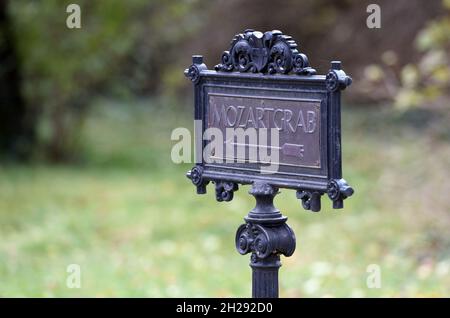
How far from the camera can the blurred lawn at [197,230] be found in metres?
8.27

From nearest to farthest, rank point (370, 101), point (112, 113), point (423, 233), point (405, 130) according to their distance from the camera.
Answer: point (423, 233) → point (405, 130) → point (370, 101) → point (112, 113)

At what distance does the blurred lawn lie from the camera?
8266mm

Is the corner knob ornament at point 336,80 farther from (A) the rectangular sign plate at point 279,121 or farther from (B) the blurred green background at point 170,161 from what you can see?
(B) the blurred green background at point 170,161

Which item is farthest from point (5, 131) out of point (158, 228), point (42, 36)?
point (158, 228)

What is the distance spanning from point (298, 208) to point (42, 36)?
5.98 m

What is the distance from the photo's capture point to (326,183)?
4.50 meters

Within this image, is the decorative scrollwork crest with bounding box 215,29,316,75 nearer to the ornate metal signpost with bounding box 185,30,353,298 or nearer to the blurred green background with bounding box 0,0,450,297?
the ornate metal signpost with bounding box 185,30,353,298

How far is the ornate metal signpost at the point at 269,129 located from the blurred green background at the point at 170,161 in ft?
8.65

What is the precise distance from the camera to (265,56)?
4809 mm

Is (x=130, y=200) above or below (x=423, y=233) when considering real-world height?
above

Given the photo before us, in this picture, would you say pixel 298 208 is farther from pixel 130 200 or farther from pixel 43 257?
pixel 43 257

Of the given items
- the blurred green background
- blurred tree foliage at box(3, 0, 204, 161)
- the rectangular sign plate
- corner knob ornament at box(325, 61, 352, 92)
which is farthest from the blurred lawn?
corner knob ornament at box(325, 61, 352, 92)

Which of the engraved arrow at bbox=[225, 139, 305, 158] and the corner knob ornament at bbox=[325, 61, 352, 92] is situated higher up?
the corner knob ornament at bbox=[325, 61, 352, 92]

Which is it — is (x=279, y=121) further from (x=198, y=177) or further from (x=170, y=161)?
(x=170, y=161)
